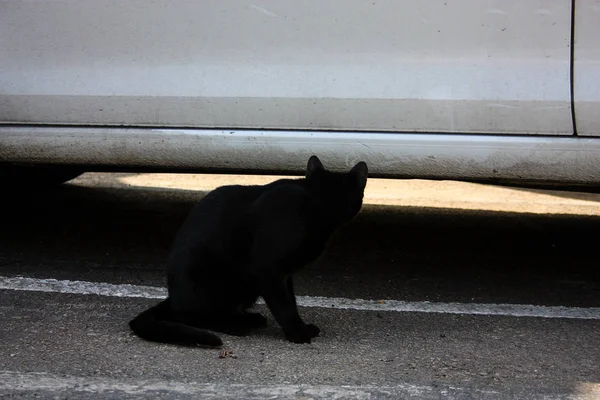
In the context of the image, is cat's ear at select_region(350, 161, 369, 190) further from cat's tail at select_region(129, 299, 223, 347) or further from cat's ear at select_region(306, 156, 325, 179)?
cat's tail at select_region(129, 299, 223, 347)

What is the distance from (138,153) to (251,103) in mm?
456

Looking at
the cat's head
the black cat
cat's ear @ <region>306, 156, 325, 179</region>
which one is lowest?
the black cat

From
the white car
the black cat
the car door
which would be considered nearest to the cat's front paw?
the black cat

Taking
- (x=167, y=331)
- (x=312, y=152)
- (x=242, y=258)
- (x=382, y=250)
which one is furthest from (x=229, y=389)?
(x=382, y=250)

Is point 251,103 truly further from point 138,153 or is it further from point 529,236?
point 529,236

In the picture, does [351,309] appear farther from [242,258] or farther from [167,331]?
[167,331]

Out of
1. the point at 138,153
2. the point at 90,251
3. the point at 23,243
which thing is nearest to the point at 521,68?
the point at 138,153

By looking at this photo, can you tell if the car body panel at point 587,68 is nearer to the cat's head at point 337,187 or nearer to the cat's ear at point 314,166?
the cat's head at point 337,187

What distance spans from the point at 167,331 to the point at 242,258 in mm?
335

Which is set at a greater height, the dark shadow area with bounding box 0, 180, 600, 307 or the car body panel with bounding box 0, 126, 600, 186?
the car body panel with bounding box 0, 126, 600, 186

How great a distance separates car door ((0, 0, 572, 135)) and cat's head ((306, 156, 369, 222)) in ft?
0.62

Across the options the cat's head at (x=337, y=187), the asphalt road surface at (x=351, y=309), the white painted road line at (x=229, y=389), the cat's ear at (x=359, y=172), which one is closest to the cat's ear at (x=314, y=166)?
the cat's head at (x=337, y=187)

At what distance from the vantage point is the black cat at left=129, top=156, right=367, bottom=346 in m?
2.60

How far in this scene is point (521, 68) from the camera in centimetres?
282
